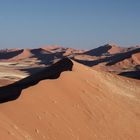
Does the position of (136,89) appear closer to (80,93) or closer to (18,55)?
(80,93)

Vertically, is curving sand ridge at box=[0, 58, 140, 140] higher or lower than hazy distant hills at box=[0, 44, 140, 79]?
higher

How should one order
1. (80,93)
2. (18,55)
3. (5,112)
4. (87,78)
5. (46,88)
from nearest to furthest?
(5,112)
(46,88)
(80,93)
(87,78)
(18,55)

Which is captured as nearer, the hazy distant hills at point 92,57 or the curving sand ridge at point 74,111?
the curving sand ridge at point 74,111

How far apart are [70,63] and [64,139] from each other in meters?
10.3

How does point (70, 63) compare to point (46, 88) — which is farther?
point (70, 63)

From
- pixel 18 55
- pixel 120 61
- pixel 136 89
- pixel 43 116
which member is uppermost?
pixel 43 116

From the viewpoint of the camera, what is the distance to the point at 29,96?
1628 cm

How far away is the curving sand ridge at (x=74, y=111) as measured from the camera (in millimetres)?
14125

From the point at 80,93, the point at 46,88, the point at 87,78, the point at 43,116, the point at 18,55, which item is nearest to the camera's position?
the point at 43,116

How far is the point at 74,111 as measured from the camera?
17297 mm

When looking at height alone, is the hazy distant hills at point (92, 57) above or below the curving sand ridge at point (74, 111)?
below

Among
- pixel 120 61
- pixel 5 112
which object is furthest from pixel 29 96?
pixel 120 61

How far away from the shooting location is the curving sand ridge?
14.1 m

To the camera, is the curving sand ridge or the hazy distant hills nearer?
the curving sand ridge
